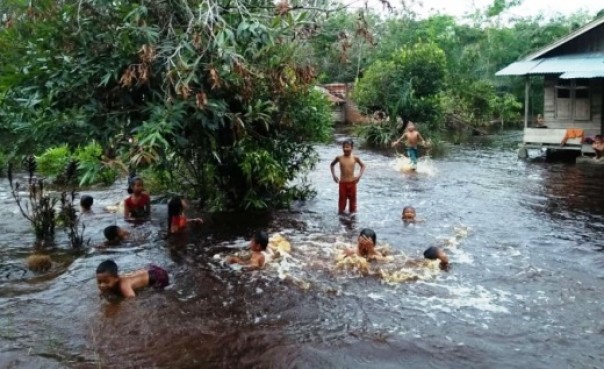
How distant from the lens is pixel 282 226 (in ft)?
36.1

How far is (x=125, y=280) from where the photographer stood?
24.1 ft

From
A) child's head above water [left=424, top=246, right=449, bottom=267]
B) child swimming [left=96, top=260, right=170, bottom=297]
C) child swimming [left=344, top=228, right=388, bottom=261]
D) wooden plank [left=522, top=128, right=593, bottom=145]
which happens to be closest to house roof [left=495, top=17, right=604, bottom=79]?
wooden plank [left=522, top=128, right=593, bottom=145]

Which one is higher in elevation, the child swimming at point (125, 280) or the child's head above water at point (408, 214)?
the child's head above water at point (408, 214)

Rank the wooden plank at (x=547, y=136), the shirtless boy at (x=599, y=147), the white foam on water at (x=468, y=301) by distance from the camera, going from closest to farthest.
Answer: the white foam on water at (x=468, y=301), the shirtless boy at (x=599, y=147), the wooden plank at (x=547, y=136)

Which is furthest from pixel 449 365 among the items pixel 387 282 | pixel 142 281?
pixel 142 281

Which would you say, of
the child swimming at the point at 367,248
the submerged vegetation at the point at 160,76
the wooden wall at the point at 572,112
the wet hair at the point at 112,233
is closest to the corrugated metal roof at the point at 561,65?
the wooden wall at the point at 572,112

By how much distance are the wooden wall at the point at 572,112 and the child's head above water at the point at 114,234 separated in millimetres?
15985

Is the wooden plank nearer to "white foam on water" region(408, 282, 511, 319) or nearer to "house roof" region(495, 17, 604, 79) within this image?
"house roof" region(495, 17, 604, 79)

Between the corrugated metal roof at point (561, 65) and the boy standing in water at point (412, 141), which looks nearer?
the boy standing in water at point (412, 141)

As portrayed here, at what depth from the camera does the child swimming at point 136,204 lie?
11.3m

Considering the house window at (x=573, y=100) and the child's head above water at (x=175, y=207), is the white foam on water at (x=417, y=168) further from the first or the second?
the child's head above water at (x=175, y=207)

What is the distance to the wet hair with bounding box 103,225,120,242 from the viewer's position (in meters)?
9.90

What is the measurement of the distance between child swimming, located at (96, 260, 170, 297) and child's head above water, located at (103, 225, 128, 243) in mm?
2410

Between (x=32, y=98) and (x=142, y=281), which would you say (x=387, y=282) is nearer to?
(x=142, y=281)
